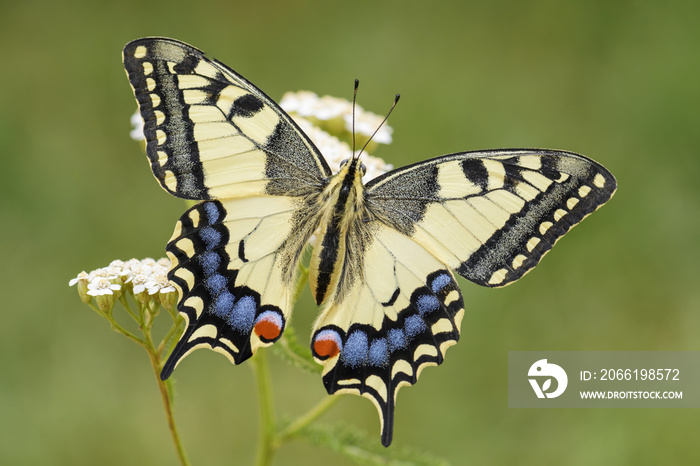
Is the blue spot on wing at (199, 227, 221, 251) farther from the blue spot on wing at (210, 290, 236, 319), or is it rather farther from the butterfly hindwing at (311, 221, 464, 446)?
the butterfly hindwing at (311, 221, 464, 446)

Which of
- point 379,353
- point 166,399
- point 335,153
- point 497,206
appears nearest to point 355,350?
point 379,353

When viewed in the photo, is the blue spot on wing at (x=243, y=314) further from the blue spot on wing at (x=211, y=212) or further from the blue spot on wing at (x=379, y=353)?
the blue spot on wing at (x=379, y=353)

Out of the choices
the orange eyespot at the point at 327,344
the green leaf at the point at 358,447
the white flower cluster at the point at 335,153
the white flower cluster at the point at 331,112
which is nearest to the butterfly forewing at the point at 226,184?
the orange eyespot at the point at 327,344

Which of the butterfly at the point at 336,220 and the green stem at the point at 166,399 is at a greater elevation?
the butterfly at the point at 336,220

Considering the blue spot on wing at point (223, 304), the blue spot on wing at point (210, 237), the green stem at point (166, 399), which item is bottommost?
the green stem at point (166, 399)

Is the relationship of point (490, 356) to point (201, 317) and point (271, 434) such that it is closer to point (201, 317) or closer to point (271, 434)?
point (271, 434)

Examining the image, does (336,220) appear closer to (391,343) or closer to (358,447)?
(391,343)
